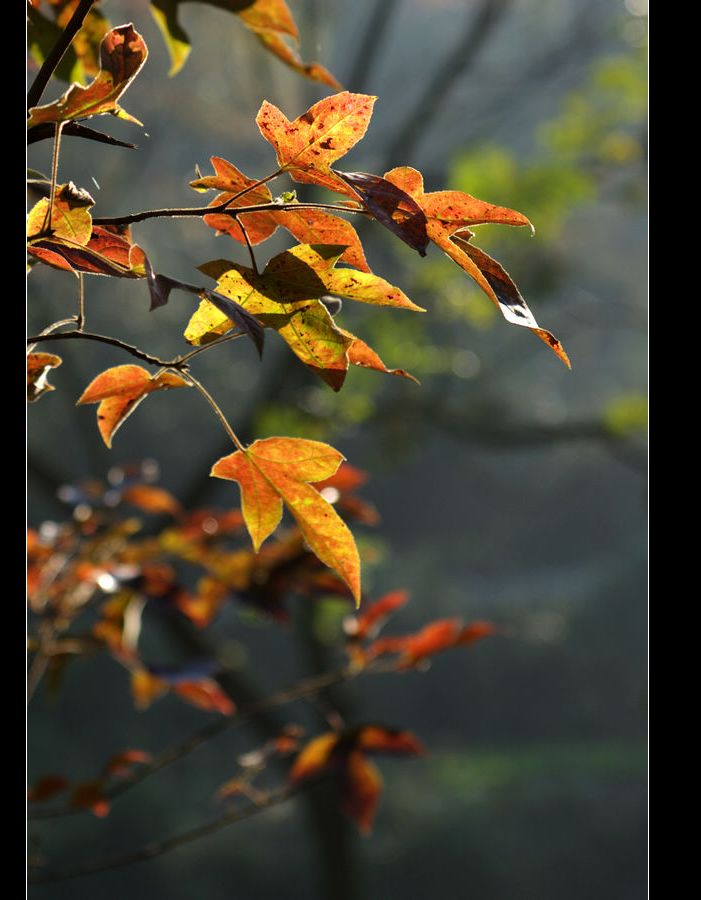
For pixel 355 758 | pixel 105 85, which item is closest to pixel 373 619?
pixel 355 758

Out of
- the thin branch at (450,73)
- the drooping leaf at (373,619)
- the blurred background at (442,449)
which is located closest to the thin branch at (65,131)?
the drooping leaf at (373,619)

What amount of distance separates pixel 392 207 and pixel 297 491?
0.41ft

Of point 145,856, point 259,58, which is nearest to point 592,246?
point 259,58

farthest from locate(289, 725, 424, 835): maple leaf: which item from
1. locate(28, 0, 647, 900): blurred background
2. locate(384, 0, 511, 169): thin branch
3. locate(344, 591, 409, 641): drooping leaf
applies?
locate(384, 0, 511, 169): thin branch

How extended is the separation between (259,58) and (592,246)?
4.28 m

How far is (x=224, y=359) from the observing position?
5.86m

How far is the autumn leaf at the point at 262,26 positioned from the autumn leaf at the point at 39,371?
0.19 meters

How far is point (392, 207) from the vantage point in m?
0.32

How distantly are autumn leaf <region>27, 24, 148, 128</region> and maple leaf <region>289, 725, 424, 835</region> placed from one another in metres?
Result: 0.55

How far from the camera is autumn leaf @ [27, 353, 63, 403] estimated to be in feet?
1.20

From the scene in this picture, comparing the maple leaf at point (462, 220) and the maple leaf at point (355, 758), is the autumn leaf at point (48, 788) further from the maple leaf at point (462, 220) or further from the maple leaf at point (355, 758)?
the maple leaf at point (462, 220)

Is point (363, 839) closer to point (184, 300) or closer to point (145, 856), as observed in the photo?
point (184, 300)

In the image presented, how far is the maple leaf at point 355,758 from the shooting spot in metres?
0.74

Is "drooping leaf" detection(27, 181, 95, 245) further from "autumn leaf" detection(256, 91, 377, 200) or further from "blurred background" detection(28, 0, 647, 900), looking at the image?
"blurred background" detection(28, 0, 647, 900)
